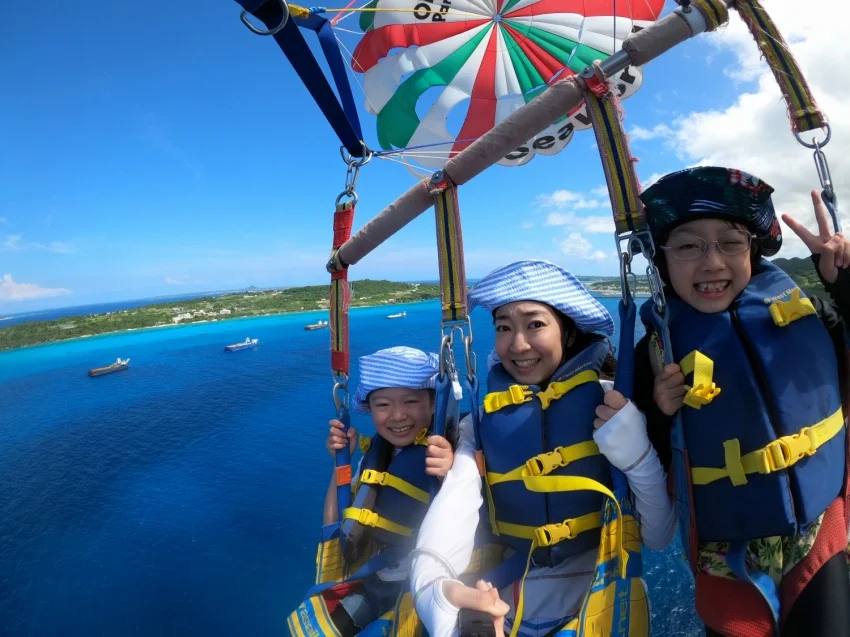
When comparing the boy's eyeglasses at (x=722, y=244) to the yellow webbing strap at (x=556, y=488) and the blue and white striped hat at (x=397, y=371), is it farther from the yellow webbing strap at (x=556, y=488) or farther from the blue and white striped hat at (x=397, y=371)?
the blue and white striped hat at (x=397, y=371)

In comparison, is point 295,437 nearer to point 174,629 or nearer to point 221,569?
point 221,569

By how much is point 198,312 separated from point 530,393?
80.4 m

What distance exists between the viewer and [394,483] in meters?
2.28

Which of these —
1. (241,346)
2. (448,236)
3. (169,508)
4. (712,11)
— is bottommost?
(169,508)

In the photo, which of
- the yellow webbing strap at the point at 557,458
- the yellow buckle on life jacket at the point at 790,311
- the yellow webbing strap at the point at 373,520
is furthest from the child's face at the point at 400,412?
the yellow buckle on life jacket at the point at 790,311

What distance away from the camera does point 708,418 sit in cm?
143

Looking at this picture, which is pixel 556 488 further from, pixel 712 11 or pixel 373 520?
pixel 712 11

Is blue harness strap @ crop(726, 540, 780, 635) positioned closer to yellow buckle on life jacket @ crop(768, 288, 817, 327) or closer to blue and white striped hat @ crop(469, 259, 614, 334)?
yellow buckle on life jacket @ crop(768, 288, 817, 327)

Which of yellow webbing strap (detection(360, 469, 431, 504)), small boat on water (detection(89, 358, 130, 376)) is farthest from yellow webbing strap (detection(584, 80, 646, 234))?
small boat on water (detection(89, 358, 130, 376))

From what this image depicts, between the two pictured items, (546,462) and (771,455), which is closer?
(771,455)

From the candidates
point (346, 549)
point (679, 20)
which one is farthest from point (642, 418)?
point (346, 549)

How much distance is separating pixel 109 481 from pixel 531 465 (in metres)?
16.2

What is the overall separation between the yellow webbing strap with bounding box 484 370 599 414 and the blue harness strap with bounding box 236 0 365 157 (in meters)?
1.55

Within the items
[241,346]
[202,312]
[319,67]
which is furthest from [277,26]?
[202,312]
